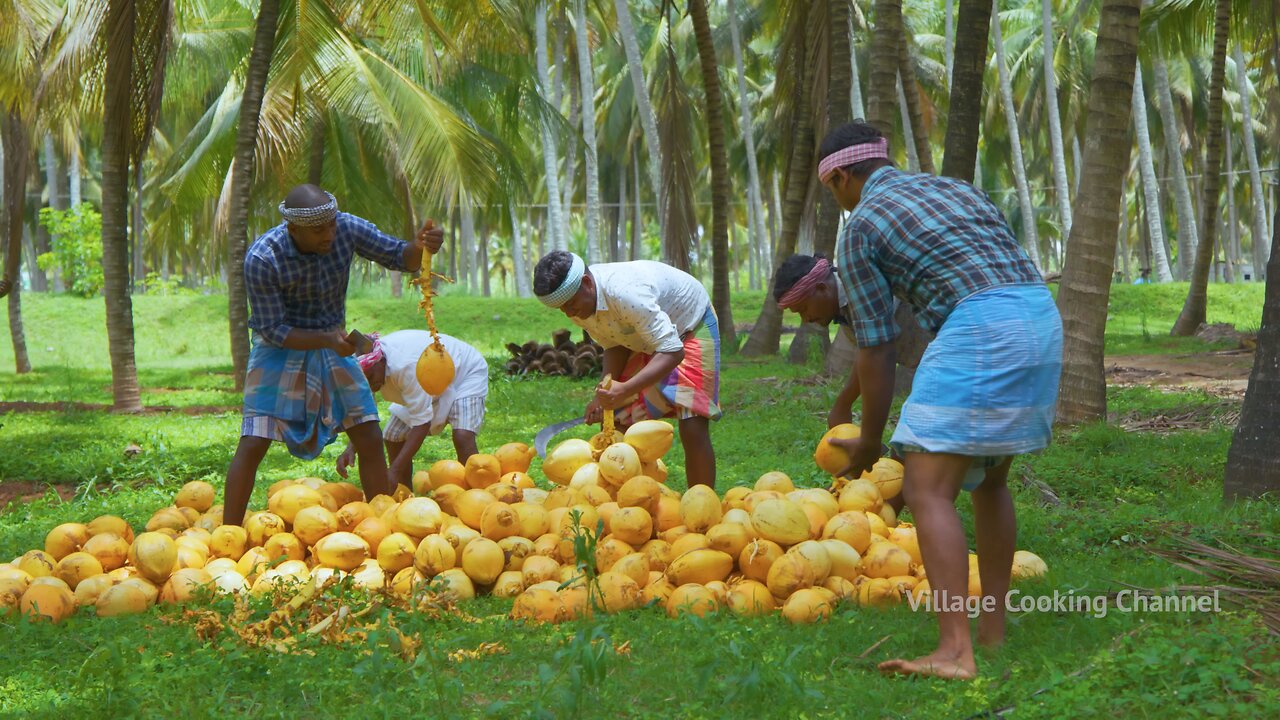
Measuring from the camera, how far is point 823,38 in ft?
44.8

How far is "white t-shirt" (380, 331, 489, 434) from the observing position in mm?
5727

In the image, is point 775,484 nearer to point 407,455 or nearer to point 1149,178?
point 407,455

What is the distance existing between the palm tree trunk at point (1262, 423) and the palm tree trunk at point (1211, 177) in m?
9.55

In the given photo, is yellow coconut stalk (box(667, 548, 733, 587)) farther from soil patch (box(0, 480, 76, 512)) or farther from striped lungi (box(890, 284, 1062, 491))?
soil patch (box(0, 480, 76, 512))

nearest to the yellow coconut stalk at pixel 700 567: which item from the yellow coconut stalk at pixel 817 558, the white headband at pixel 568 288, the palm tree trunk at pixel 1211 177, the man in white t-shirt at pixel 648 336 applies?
the yellow coconut stalk at pixel 817 558

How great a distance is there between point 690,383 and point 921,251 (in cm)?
191

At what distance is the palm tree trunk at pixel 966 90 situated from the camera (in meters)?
7.86

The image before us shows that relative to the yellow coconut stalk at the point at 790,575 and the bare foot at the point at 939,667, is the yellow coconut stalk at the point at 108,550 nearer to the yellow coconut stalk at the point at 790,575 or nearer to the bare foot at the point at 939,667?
the yellow coconut stalk at the point at 790,575

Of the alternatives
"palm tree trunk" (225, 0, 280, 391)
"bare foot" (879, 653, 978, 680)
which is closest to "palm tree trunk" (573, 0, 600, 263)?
"palm tree trunk" (225, 0, 280, 391)

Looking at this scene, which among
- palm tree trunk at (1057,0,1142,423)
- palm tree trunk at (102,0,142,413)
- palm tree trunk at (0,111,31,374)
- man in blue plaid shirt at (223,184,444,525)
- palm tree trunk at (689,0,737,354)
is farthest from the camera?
palm tree trunk at (689,0,737,354)

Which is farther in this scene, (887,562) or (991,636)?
(887,562)

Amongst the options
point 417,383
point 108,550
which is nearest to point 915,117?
point 417,383

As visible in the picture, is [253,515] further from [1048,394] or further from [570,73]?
[570,73]

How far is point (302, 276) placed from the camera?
4.89 metres
